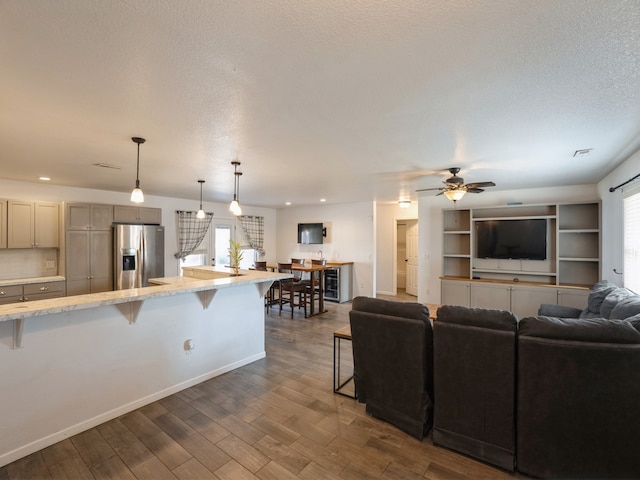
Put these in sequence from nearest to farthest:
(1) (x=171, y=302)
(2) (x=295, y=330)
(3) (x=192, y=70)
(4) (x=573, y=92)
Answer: (3) (x=192, y=70)
(4) (x=573, y=92)
(1) (x=171, y=302)
(2) (x=295, y=330)

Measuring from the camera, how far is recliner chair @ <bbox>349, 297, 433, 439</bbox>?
226cm

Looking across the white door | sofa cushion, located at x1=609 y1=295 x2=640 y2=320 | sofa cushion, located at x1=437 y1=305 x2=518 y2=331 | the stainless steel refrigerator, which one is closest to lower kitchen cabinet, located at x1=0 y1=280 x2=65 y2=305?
the stainless steel refrigerator

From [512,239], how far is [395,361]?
417 centimetres

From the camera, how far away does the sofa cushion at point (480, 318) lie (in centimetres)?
197

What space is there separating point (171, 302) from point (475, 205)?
548 centimetres

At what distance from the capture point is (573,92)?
1859 mm

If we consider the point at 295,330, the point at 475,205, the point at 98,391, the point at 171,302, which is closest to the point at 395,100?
the point at 171,302

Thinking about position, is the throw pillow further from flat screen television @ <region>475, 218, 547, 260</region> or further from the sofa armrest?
flat screen television @ <region>475, 218, 547, 260</region>

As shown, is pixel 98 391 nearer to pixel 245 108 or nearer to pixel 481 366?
pixel 245 108

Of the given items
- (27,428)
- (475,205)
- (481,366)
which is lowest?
(27,428)

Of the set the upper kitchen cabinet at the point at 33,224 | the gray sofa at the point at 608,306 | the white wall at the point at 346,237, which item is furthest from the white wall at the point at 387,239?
the upper kitchen cabinet at the point at 33,224

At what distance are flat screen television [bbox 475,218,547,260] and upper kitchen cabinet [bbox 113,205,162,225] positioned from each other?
6.37m

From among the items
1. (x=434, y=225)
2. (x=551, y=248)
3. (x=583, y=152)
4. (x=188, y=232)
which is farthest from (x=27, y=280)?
(x=551, y=248)

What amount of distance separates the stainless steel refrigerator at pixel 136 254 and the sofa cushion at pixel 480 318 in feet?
17.7
